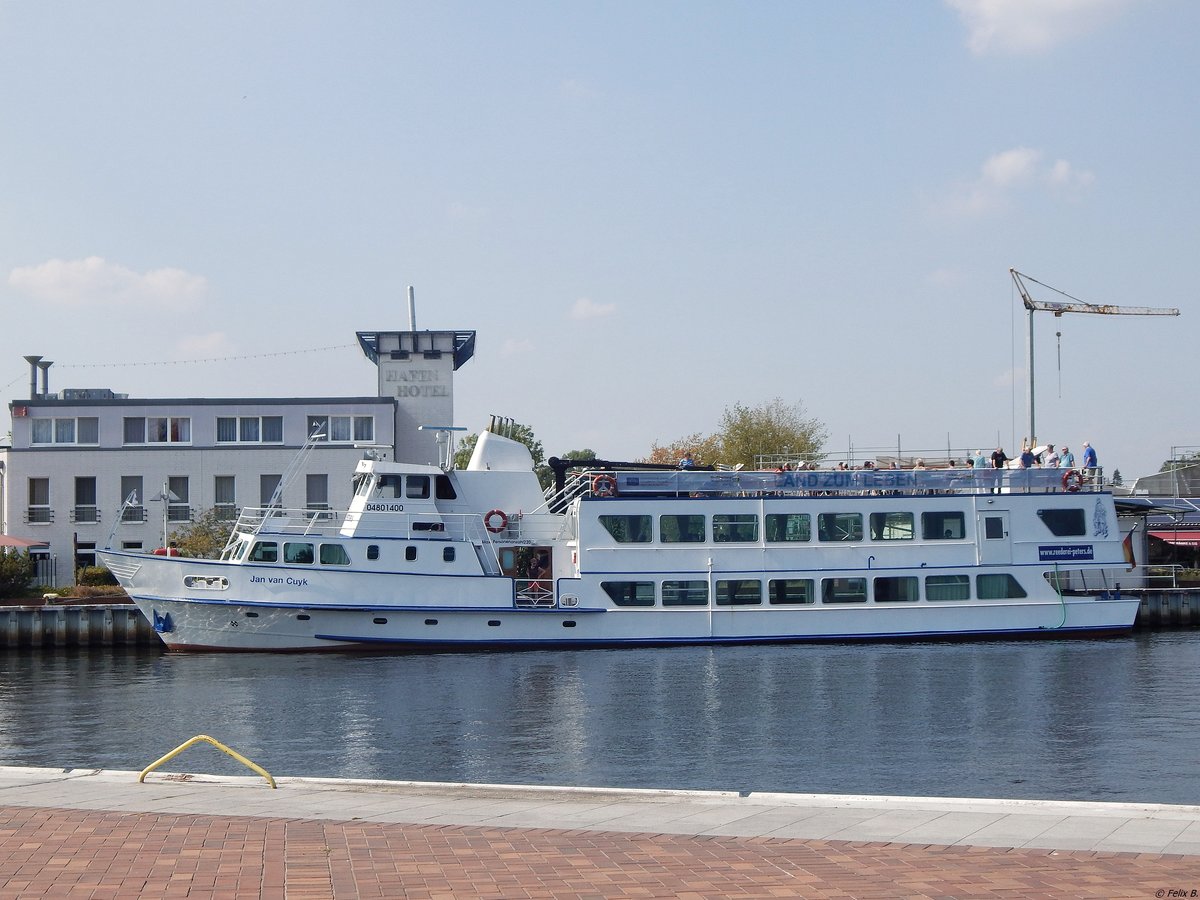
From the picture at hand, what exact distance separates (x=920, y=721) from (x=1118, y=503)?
858 inches

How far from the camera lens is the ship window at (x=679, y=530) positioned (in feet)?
125

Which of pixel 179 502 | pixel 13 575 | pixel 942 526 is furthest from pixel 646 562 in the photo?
pixel 179 502

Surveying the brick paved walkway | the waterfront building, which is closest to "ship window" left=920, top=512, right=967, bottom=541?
the waterfront building

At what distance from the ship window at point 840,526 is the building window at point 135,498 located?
3176cm

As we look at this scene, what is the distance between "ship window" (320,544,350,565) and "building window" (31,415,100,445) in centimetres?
2528

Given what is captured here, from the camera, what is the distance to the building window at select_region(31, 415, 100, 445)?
187 ft

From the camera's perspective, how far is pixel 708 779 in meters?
18.4

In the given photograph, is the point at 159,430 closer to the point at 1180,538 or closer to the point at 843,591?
the point at 843,591

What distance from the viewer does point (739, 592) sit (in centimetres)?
3816

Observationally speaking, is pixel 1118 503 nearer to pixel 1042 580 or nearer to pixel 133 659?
pixel 1042 580

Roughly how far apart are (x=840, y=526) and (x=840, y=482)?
1418mm

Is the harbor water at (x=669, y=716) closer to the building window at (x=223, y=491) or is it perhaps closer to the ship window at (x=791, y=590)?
the ship window at (x=791, y=590)

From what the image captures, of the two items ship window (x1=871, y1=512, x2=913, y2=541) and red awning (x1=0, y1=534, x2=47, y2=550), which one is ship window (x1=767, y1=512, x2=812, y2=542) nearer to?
ship window (x1=871, y1=512, x2=913, y2=541)

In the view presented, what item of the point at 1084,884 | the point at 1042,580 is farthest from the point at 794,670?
the point at 1084,884
